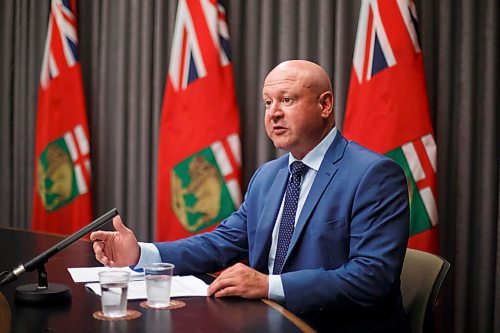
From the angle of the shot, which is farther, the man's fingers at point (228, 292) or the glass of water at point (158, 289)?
the man's fingers at point (228, 292)

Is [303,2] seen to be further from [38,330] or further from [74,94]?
[38,330]

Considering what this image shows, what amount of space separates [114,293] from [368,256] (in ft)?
2.59

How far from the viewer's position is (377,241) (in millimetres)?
1878

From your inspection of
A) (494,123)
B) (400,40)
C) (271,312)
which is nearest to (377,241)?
(271,312)

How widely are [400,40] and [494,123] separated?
0.67 meters

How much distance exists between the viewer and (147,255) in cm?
197

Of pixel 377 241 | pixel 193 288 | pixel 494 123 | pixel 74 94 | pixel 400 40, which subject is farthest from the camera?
pixel 74 94

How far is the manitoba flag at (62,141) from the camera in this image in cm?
380

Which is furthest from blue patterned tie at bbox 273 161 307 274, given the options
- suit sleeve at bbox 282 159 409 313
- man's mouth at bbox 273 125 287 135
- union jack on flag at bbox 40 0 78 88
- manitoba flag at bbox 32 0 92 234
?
union jack on flag at bbox 40 0 78 88

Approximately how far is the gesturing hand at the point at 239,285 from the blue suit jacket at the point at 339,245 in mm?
101

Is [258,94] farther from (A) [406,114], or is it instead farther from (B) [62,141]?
(B) [62,141]

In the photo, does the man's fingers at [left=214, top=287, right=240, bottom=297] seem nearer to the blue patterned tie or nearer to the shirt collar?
the blue patterned tie

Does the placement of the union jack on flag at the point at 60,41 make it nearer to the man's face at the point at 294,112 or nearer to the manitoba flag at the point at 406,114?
the manitoba flag at the point at 406,114

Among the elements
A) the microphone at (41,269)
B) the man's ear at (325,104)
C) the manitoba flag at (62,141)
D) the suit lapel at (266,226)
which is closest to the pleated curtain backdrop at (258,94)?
the manitoba flag at (62,141)
